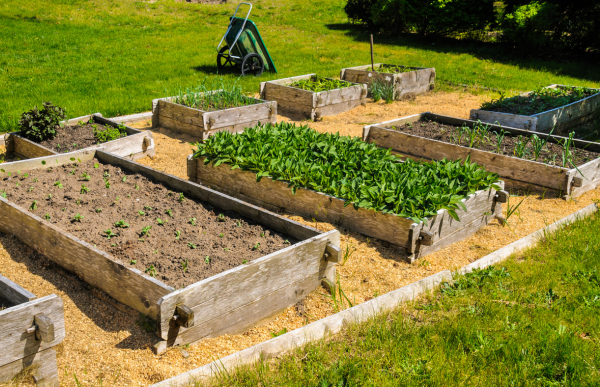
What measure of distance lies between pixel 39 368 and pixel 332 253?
210cm

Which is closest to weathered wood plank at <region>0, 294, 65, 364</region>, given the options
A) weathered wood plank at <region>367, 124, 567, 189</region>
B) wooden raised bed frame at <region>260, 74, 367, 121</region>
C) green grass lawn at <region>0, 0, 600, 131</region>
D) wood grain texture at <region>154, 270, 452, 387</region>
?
wood grain texture at <region>154, 270, 452, 387</region>

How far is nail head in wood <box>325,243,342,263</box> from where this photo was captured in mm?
3852

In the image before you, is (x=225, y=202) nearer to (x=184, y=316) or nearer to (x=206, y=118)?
(x=184, y=316)

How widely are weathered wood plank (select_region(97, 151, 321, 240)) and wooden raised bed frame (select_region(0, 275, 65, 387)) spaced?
6.37ft

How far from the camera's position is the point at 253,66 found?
1216 centimetres

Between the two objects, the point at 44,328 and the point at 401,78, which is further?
the point at 401,78

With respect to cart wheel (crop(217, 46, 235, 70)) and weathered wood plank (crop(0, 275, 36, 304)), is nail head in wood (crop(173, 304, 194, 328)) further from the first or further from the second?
cart wheel (crop(217, 46, 235, 70))

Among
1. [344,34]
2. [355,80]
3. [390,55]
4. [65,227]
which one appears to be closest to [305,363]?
[65,227]

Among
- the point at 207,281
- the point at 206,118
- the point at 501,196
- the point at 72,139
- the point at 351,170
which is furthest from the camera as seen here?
the point at 206,118

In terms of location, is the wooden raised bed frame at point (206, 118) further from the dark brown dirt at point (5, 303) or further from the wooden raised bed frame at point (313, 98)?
the dark brown dirt at point (5, 303)

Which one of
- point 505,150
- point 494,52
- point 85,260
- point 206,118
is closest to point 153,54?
point 206,118

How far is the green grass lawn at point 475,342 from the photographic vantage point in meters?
2.86

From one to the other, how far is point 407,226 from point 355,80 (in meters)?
7.74

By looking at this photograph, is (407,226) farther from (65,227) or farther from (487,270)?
(65,227)
